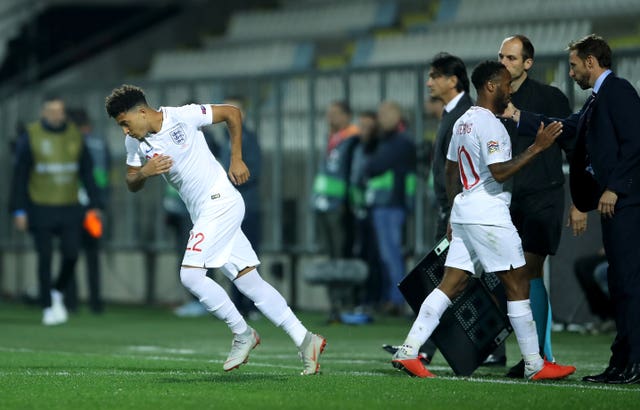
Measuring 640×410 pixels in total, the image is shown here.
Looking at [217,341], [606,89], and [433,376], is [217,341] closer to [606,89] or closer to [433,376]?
[433,376]

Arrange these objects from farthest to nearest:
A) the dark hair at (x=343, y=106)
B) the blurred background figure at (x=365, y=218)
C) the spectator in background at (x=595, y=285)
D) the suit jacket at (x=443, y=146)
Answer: the blurred background figure at (x=365, y=218) < the dark hair at (x=343, y=106) < the spectator in background at (x=595, y=285) < the suit jacket at (x=443, y=146)

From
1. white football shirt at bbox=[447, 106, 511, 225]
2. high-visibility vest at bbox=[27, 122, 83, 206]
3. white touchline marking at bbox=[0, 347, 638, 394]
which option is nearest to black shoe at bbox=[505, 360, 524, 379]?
white touchline marking at bbox=[0, 347, 638, 394]

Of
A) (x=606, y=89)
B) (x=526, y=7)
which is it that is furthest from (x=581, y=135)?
(x=526, y=7)

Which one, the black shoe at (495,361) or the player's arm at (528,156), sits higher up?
the player's arm at (528,156)

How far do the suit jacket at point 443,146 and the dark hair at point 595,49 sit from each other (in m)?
1.28

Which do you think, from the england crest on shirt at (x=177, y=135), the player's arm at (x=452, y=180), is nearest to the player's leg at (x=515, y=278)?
the player's arm at (x=452, y=180)

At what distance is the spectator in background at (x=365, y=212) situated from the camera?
1583 centimetres

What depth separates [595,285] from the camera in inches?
505

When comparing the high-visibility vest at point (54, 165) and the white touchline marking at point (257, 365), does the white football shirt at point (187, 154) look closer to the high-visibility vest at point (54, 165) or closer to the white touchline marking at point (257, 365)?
the white touchline marking at point (257, 365)

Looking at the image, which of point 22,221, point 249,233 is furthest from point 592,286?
point 22,221

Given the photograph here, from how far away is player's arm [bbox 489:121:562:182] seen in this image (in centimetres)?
818

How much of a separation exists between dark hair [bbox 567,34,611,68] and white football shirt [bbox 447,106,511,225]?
69 centimetres

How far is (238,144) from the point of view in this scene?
28.4ft

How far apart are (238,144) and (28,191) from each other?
25.2 ft
